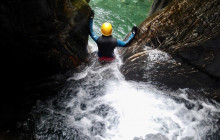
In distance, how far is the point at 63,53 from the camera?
5.23 m

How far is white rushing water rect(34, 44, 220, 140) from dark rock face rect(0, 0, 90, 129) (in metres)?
0.47

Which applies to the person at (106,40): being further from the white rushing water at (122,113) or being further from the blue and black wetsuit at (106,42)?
the white rushing water at (122,113)

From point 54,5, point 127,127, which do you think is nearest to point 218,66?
point 127,127

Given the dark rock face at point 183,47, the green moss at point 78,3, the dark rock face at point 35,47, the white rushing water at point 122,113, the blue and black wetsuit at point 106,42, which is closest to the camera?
the dark rock face at point 35,47

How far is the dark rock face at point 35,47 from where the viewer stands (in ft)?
13.0

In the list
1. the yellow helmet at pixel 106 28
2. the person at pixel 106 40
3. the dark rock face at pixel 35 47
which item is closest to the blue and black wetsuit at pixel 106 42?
the person at pixel 106 40

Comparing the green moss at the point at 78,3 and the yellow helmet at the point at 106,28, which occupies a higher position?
the green moss at the point at 78,3

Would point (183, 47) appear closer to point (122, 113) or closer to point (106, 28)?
point (106, 28)

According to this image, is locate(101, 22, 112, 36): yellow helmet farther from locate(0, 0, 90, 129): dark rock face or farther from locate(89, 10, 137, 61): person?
locate(0, 0, 90, 129): dark rock face

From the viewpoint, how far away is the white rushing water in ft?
14.6

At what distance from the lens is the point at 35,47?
4.52 metres

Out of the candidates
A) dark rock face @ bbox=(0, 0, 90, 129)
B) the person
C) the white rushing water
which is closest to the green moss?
dark rock face @ bbox=(0, 0, 90, 129)

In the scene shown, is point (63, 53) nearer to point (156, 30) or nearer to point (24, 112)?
point (24, 112)

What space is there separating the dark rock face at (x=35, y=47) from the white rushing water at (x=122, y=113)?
47cm
